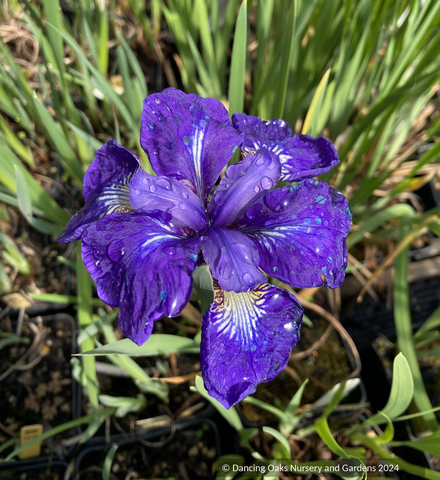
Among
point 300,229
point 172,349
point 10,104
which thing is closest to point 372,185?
point 300,229

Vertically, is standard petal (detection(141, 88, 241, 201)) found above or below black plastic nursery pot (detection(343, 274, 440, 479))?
above

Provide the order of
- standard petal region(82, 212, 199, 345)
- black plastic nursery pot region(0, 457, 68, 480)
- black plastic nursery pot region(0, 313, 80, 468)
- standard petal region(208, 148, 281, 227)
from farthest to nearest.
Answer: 1. black plastic nursery pot region(0, 313, 80, 468)
2. black plastic nursery pot region(0, 457, 68, 480)
3. standard petal region(208, 148, 281, 227)
4. standard petal region(82, 212, 199, 345)

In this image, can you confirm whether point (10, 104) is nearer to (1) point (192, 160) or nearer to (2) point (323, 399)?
(1) point (192, 160)

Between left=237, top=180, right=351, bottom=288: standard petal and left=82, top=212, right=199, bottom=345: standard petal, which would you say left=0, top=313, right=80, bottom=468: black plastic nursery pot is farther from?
left=237, top=180, right=351, bottom=288: standard petal

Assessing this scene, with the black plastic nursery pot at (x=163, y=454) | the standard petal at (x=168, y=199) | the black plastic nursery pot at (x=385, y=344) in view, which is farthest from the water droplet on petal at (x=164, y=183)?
the black plastic nursery pot at (x=385, y=344)

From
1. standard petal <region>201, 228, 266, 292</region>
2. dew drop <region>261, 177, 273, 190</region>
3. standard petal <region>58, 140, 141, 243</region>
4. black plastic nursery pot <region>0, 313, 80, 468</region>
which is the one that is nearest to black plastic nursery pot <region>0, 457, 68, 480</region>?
black plastic nursery pot <region>0, 313, 80, 468</region>

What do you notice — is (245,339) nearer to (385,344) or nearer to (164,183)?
(164,183)
